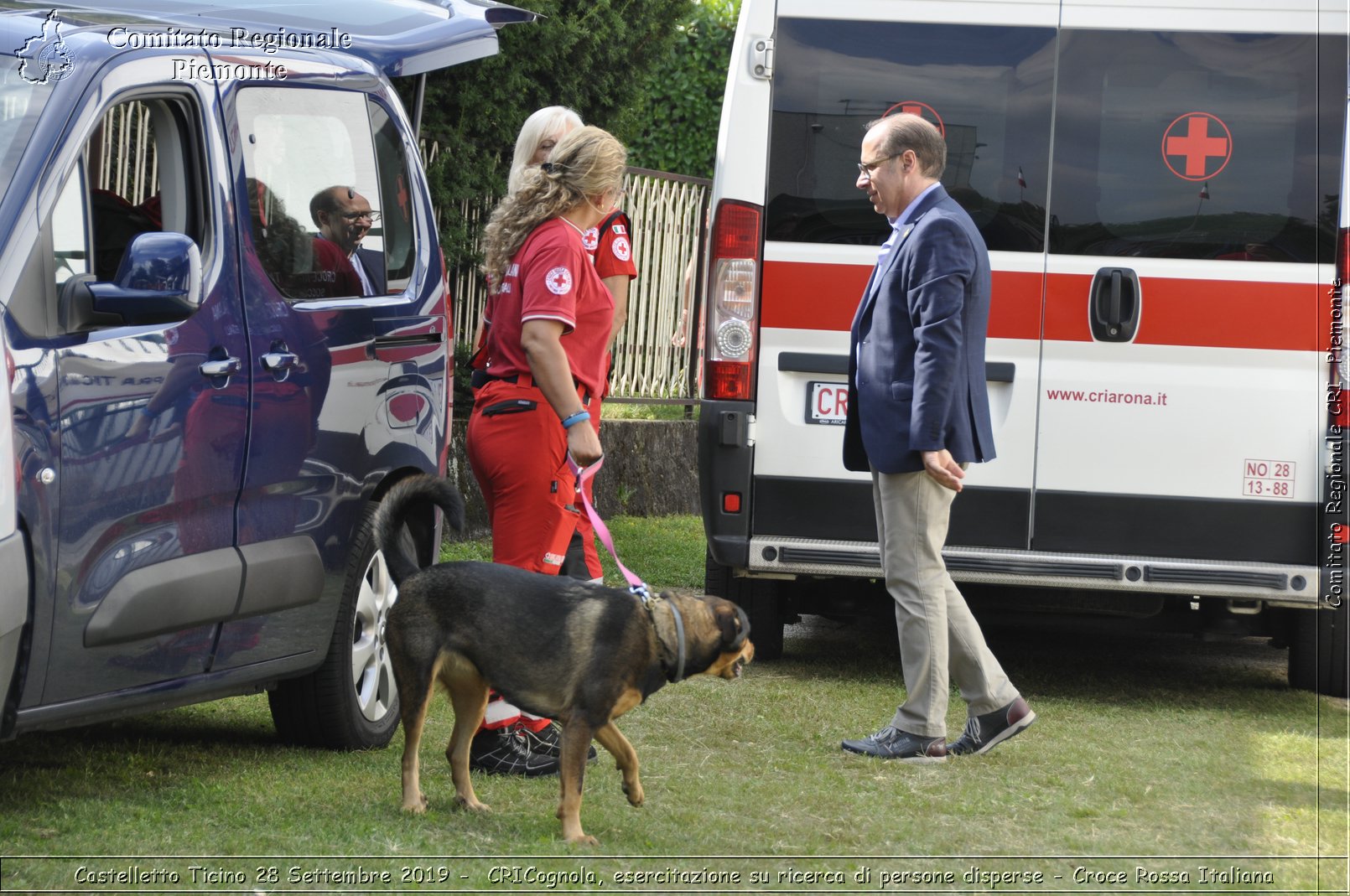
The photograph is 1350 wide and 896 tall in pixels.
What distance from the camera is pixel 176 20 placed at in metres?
4.54

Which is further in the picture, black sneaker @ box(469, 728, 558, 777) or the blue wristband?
black sneaker @ box(469, 728, 558, 777)

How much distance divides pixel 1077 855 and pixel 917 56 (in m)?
3.42

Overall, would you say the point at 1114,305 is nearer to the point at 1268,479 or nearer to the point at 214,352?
the point at 1268,479

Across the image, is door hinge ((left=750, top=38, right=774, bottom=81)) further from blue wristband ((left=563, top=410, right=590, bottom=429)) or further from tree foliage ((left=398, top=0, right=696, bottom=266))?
tree foliage ((left=398, top=0, right=696, bottom=266))

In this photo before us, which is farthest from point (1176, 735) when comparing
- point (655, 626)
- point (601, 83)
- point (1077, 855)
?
point (601, 83)

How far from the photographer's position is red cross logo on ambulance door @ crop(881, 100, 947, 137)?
21.3 ft

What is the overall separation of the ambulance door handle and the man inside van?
2805mm

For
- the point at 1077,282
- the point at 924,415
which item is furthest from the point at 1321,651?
the point at 924,415

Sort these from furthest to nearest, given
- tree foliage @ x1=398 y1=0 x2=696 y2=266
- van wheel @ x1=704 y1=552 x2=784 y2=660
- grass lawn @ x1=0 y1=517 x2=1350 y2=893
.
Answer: tree foliage @ x1=398 y1=0 x2=696 y2=266, van wheel @ x1=704 y1=552 x2=784 y2=660, grass lawn @ x1=0 y1=517 x2=1350 y2=893

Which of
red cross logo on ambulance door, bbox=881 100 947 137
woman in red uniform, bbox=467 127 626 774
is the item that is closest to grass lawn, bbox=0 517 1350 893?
woman in red uniform, bbox=467 127 626 774

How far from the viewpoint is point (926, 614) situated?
5.43 m

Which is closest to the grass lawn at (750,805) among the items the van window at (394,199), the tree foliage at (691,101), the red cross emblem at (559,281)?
the red cross emblem at (559,281)

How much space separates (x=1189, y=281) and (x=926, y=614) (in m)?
1.92

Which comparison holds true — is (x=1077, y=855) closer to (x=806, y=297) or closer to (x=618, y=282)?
(x=618, y=282)
